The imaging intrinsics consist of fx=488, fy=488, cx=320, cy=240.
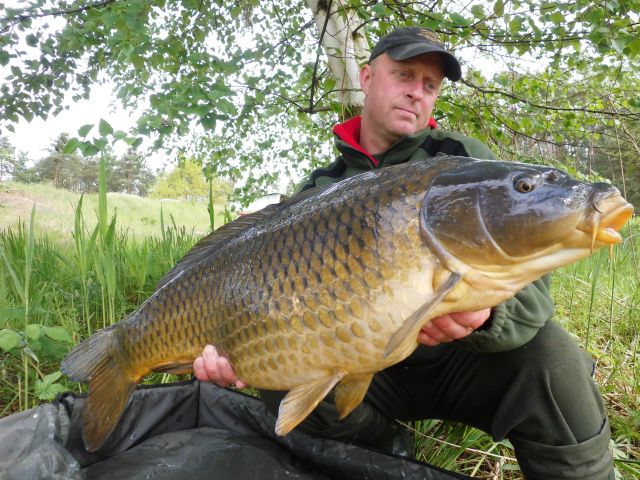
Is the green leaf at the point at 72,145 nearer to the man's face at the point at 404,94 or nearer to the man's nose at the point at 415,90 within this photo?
the man's face at the point at 404,94

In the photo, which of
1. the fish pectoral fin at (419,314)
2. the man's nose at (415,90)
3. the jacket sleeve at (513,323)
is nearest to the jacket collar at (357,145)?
the man's nose at (415,90)

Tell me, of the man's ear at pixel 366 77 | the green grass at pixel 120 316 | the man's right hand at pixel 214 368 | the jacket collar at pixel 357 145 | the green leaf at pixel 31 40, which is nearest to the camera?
the man's right hand at pixel 214 368

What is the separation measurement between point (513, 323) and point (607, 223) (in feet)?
1.13

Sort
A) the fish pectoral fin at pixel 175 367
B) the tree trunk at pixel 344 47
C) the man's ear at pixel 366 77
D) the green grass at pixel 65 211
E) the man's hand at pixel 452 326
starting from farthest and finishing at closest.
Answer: the green grass at pixel 65 211
the tree trunk at pixel 344 47
the man's ear at pixel 366 77
the fish pectoral fin at pixel 175 367
the man's hand at pixel 452 326

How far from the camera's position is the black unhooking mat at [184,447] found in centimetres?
117

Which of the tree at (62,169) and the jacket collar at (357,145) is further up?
the jacket collar at (357,145)

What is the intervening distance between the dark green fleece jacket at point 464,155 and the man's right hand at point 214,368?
1.72 feet

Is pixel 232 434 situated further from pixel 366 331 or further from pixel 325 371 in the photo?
pixel 366 331

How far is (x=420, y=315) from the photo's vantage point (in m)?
0.77

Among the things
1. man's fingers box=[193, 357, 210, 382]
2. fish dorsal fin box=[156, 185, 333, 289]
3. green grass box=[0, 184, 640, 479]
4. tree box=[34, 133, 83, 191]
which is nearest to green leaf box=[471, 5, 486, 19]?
green grass box=[0, 184, 640, 479]

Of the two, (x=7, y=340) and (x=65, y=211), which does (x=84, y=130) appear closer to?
(x=7, y=340)

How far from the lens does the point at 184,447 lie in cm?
151

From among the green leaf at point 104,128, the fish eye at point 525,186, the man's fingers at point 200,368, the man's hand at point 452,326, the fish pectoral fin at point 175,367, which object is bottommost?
the fish pectoral fin at point 175,367

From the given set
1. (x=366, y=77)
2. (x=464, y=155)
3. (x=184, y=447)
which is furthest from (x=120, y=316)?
(x=464, y=155)
